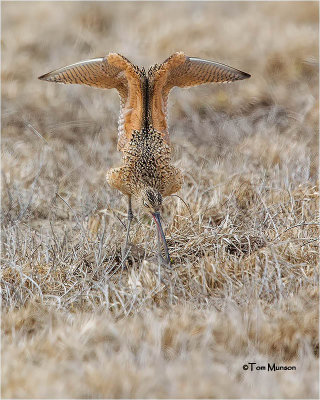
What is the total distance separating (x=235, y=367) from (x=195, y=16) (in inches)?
283

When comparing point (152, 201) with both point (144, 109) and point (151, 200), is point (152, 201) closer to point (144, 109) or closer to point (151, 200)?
point (151, 200)

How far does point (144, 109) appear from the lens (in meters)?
4.93

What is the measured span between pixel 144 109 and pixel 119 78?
0.29 metres

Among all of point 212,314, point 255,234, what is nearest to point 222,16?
point 255,234

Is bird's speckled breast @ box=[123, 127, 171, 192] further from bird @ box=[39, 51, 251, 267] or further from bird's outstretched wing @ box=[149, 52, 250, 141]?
bird's outstretched wing @ box=[149, 52, 250, 141]

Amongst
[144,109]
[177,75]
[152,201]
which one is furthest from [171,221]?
[177,75]

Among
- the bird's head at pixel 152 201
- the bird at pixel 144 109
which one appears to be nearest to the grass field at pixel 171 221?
the bird's head at pixel 152 201

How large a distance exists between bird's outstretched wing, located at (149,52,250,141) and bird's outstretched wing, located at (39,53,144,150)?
0.11 meters

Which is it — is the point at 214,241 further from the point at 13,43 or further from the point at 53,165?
the point at 13,43

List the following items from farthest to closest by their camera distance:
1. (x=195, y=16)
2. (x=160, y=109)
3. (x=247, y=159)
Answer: (x=195, y=16)
(x=247, y=159)
(x=160, y=109)

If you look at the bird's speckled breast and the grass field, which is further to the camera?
the bird's speckled breast

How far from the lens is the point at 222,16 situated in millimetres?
9773

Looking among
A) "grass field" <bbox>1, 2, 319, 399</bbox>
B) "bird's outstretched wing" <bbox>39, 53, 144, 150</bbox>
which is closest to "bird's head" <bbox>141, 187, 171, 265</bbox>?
"grass field" <bbox>1, 2, 319, 399</bbox>

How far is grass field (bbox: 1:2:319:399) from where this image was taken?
328cm
